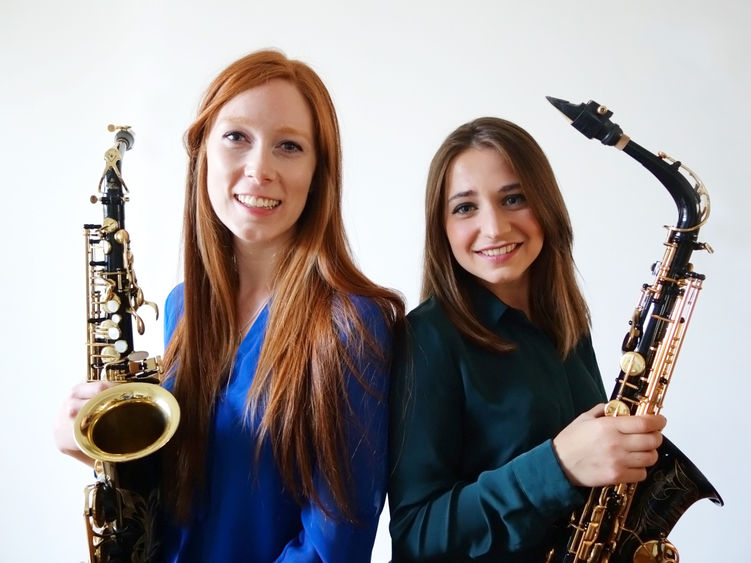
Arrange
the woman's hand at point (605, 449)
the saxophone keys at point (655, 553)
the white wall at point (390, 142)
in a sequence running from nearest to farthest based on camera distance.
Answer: the woman's hand at point (605, 449)
the saxophone keys at point (655, 553)
the white wall at point (390, 142)

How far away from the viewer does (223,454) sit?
1.20 metres

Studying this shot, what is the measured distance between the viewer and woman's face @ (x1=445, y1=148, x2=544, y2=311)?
1.30 meters

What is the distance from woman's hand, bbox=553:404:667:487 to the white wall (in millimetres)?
1300

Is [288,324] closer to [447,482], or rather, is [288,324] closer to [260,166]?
[260,166]

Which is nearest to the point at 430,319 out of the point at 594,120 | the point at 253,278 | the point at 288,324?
the point at 288,324

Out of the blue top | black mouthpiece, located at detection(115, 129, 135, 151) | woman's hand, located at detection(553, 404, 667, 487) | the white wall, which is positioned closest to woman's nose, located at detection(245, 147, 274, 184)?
the blue top

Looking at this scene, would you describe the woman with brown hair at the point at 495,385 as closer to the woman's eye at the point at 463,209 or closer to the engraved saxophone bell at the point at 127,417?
the woman's eye at the point at 463,209

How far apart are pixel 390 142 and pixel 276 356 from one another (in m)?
1.41

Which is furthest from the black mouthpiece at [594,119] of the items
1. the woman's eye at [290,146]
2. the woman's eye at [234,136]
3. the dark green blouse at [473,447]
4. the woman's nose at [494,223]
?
the woman's eye at [234,136]

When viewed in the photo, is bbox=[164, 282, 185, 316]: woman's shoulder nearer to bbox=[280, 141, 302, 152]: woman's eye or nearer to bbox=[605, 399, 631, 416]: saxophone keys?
bbox=[280, 141, 302, 152]: woman's eye

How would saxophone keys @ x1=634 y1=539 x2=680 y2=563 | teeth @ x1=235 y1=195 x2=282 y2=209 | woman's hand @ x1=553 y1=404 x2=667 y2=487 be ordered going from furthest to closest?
saxophone keys @ x1=634 y1=539 x2=680 y2=563 → teeth @ x1=235 y1=195 x2=282 y2=209 → woman's hand @ x1=553 y1=404 x2=667 y2=487

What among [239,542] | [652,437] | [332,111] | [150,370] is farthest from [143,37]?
[652,437]

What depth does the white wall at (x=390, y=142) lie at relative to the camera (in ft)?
7.51

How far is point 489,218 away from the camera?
1.29m
